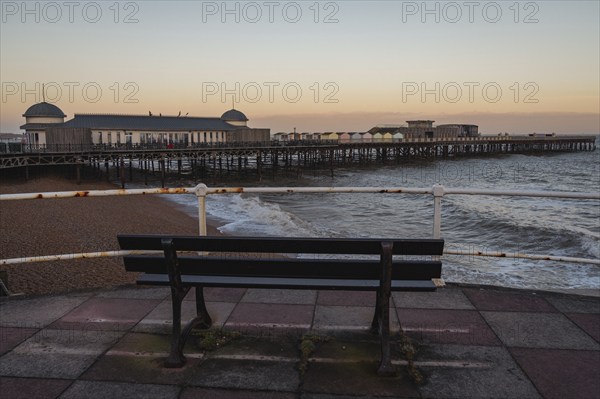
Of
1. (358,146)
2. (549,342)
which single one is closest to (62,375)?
(549,342)

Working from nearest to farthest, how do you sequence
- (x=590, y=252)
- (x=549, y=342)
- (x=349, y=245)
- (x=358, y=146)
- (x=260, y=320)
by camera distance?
(x=349, y=245) → (x=549, y=342) → (x=260, y=320) → (x=590, y=252) → (x=358, y=146)

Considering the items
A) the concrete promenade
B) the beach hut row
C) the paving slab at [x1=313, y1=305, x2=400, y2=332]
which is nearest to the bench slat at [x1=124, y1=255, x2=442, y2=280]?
the concrete promenade

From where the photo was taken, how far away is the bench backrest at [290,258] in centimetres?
280

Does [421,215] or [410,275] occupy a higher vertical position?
[410,275]

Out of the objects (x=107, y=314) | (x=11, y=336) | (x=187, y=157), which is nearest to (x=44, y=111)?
(x=187, y=157)

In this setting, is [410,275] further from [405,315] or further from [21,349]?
[21,349]

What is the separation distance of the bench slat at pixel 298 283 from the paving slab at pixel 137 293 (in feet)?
3.98

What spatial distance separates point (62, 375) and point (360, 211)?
808 inches

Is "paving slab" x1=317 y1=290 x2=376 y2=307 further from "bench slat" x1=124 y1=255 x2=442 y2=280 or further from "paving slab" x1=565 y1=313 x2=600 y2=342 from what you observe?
"paving slab" x1=565 y1=313 x2=600 y2=342

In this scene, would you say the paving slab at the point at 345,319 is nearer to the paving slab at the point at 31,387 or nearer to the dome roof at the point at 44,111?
the paving slab at the point at 31,387

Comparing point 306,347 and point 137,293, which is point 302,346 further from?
point 137,293

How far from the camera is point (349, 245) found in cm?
277

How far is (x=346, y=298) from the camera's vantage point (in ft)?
13.5

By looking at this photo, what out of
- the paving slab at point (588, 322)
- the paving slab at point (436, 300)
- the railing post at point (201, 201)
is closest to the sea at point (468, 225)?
the paving slab at point (436, 300)
